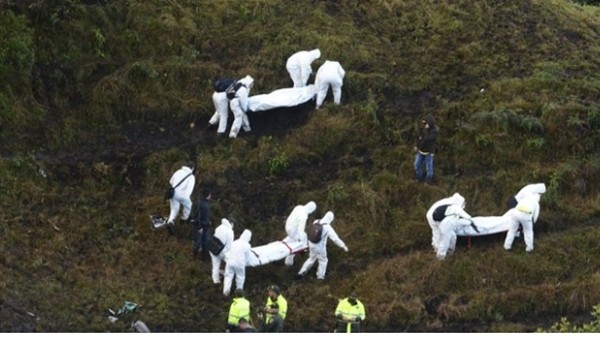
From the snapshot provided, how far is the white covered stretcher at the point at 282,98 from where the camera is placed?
2175 cm

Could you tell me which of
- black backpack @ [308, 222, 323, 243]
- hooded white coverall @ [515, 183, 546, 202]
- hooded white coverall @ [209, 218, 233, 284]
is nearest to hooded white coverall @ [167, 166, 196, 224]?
hooded white coverall @ [209, 218, 233, 284]

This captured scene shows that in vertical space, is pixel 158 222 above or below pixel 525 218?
below

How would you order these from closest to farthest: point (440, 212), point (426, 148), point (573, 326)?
point (573, 326) < point (440, 212) < point (426, 148)

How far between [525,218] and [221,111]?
7133 mm

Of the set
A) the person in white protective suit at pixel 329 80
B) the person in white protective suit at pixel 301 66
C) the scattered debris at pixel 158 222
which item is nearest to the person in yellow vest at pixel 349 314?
the scattered debris at pixel 158 222

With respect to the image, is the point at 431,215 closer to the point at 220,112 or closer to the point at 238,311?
the point at 238,311

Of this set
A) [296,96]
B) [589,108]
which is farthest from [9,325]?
[589,108]

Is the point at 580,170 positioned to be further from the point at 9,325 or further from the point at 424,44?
the point at 9,325

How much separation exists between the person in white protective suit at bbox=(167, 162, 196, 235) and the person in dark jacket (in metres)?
4.76

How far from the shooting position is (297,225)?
18391 millimetres

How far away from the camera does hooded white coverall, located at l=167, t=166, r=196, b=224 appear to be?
19.0 metres

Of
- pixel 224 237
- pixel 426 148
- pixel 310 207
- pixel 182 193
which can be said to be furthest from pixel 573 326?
pixel 182 193

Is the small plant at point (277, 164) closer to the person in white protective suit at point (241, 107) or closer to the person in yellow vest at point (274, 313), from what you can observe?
the person in white protective suit at point (241, 107)

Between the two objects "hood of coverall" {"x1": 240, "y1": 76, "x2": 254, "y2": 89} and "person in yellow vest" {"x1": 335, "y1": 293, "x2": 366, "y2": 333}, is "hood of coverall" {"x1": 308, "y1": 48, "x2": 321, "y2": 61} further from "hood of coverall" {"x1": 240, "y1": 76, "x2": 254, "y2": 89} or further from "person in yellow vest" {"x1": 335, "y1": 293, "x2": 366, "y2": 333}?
"person in yellow vest" {"x1": 335, "y1": 293, "x2": 366, "y2": 333}
